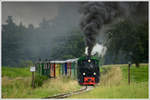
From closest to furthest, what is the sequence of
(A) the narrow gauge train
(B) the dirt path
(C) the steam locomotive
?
1. (A) the narrow gauge train
2. (C) the steam locomotive
3. (B) the dirt path

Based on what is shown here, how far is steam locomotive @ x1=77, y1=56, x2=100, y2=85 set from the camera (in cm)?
707

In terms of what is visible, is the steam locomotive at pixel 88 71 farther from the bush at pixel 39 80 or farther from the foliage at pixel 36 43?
the bush at pixel 39 80

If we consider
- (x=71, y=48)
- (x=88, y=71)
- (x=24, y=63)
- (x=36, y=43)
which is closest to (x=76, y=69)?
(x=88, y=71)

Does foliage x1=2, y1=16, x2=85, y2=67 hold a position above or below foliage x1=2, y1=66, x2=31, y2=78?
above

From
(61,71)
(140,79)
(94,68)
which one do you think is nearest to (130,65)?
(140,79)

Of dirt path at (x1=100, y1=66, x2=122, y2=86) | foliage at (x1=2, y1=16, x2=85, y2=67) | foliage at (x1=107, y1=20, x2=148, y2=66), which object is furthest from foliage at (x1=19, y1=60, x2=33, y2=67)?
foliage at (x1=107, y1=20, x2=148, y2=66)

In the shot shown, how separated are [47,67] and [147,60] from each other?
10.9 feet

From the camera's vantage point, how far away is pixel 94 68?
714cm

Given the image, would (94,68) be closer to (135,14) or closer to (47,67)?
(47,67)

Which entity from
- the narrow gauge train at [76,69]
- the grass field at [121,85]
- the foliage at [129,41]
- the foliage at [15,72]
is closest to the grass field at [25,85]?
the foliage at [15,72]

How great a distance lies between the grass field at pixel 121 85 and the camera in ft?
23.6

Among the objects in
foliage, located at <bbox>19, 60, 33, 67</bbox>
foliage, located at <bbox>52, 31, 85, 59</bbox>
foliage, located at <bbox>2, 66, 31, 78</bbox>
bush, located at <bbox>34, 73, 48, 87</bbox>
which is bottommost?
bush, located at <bbox>34, 73, 48, 87</bbox>

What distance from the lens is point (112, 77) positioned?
24.5 ft

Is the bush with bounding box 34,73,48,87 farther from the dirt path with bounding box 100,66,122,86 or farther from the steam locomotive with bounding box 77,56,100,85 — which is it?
the dirt path with bounding box 100,66,122,86
